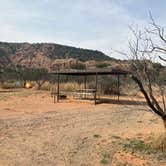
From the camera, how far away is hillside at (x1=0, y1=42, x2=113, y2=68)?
90125mm

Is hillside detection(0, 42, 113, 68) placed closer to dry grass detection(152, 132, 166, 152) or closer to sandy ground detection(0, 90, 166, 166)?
sandy ground detection(0, 90, 166, 166)

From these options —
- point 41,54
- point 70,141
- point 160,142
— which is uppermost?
point 41,54

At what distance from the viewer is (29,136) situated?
10023 mm

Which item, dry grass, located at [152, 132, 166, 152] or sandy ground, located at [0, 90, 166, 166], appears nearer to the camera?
sandy ground, located at [0, 90, 166, 166]

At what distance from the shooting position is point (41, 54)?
9444 cm

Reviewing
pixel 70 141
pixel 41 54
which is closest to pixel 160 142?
pixel 70 141

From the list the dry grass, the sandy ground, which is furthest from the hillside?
the dry grass

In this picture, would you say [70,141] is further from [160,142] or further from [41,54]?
[41,54]

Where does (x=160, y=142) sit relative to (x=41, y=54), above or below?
below

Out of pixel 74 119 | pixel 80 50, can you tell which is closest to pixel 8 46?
pixel 80 50

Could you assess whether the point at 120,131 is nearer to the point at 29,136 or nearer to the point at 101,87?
the point at 29,136

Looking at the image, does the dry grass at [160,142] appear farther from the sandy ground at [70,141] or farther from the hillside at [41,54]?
the hillside at [41,54]

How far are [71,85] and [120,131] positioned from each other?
23193mm

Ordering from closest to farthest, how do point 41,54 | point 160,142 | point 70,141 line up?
point 160,142
point 70,141
point 41,54
